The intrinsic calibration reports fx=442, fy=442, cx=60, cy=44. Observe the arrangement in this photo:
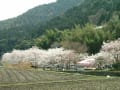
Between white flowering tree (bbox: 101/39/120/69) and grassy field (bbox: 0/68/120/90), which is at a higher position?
white flowering tree (bbox: 101/39/120/69)

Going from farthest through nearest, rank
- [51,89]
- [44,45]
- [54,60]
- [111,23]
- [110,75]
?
[44,45] → [111,23] → [54,60] → [110,75] → [51,89]

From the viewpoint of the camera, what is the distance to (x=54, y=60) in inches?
4813

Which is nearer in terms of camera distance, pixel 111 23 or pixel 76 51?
pixel 76 51

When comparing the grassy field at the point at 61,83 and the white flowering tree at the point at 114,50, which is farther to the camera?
the white flowering tree at the point at 114,50

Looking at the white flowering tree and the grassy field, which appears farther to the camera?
the white flowering tree

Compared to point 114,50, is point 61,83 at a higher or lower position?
lower

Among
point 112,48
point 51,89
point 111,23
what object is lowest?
point 51,89

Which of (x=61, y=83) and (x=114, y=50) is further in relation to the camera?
(x=114, y=50)

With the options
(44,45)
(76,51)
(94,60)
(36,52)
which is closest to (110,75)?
(94,60)

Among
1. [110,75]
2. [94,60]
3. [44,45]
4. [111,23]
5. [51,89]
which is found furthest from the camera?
[44,45]

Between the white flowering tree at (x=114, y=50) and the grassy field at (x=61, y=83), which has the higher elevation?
the white flowering tree at (x=114, y=50)

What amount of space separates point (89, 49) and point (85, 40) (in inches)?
144

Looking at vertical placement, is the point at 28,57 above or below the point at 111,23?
below

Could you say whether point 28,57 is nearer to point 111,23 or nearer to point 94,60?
point 111,23
